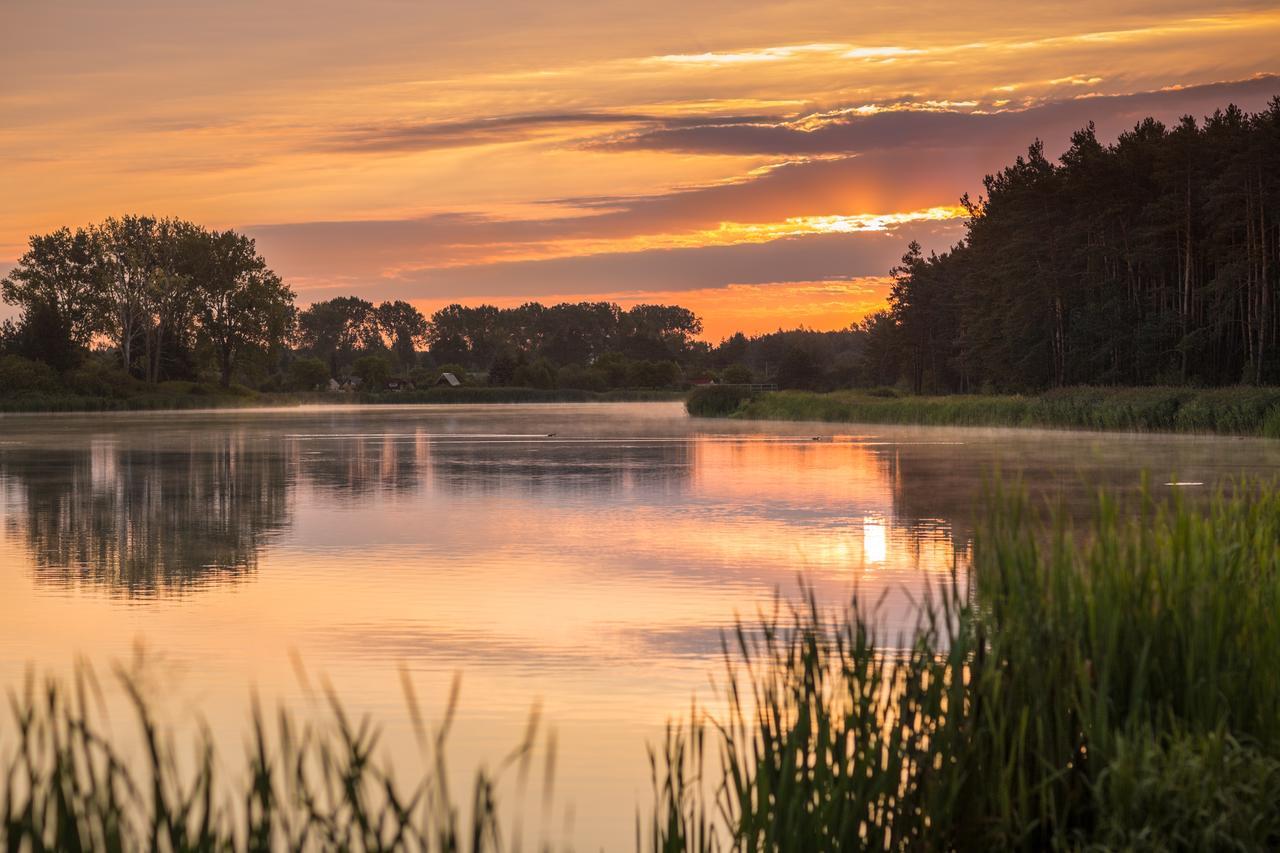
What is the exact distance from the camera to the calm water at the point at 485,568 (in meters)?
9.32

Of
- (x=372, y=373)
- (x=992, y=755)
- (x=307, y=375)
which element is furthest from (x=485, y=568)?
(x=372, y=373)

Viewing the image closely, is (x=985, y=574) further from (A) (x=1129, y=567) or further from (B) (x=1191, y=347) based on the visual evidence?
(B) (x=1191, y=347)

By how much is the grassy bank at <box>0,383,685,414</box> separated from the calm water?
61.8 metres

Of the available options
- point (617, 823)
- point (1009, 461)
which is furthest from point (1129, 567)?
point (1009, 461)

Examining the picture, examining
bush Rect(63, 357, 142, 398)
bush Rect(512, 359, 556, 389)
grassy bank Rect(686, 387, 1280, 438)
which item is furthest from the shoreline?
grassy bank Rect(686, 387, 1280, 438)

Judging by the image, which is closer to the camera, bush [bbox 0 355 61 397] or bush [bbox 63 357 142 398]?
bush [bbox 0 355 61 397]

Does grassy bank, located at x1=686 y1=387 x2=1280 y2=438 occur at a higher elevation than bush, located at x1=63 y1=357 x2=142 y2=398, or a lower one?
lower

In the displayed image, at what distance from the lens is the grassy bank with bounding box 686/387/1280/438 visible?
45094 mm

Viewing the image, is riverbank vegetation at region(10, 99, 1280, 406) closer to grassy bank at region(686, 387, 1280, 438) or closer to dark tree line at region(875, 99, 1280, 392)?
dark tree line at region(875, 99, 1280, 392)

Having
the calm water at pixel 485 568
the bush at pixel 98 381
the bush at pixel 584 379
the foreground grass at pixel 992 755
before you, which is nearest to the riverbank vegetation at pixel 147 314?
the bush at pixel 98 381

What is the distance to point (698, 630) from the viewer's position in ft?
38.4

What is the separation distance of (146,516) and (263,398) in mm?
107647

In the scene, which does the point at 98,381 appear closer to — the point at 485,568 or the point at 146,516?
the point at 146,516

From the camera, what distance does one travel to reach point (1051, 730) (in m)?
5.86
